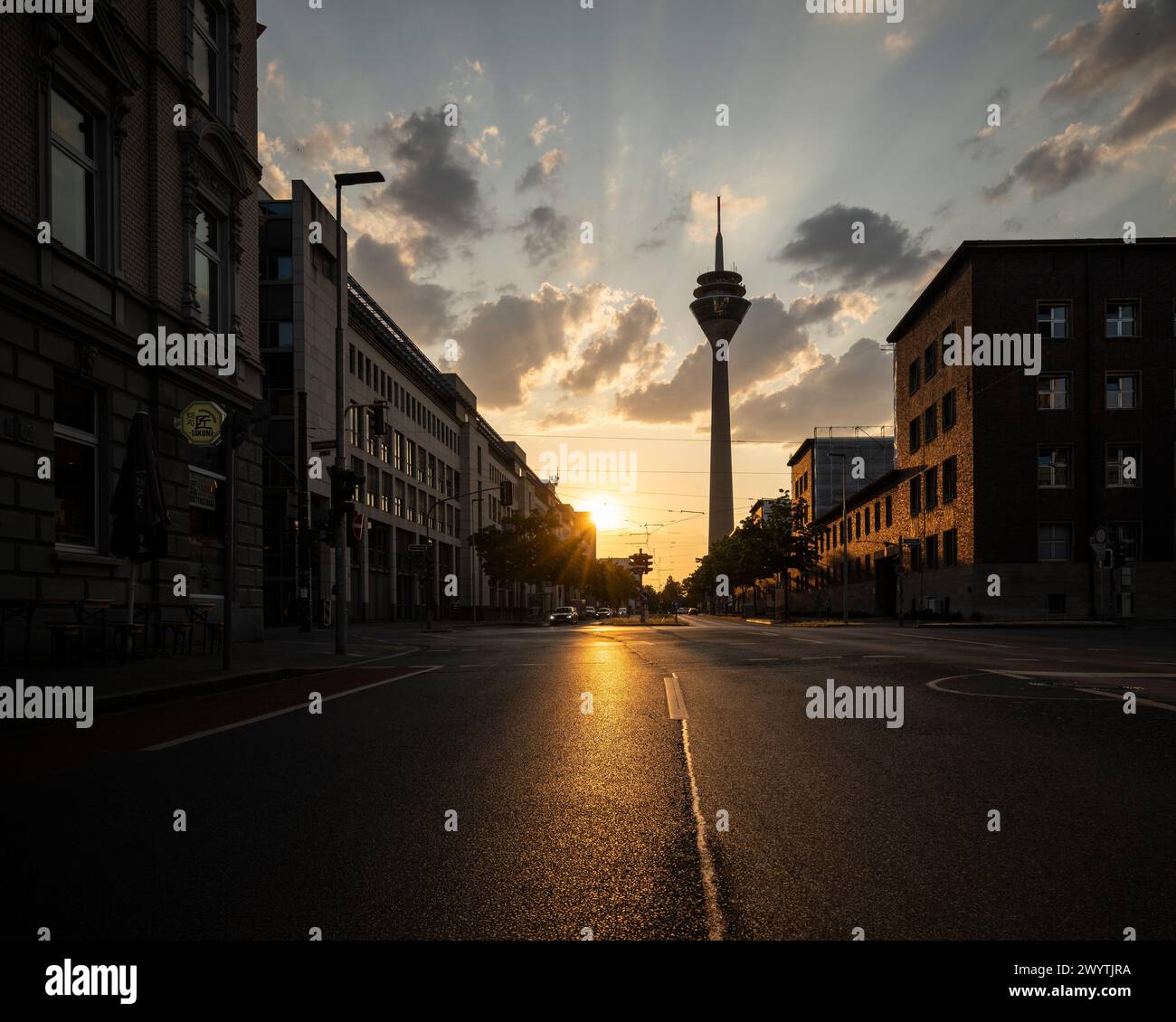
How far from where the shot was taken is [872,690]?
36.0 ft

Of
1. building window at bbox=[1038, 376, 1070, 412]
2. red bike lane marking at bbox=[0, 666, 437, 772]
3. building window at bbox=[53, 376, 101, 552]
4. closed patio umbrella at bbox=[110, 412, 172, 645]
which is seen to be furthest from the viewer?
building window at bbox=[1038, 376, 1070, 412]

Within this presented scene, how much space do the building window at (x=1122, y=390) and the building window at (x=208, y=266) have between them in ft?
125

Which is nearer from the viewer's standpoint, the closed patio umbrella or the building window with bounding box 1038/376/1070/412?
the closed patio umbrella

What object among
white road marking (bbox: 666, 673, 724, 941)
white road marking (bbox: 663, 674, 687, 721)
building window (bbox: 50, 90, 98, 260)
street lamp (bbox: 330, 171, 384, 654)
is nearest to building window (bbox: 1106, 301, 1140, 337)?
street lamp (bbox: 330, 171, 384, 654)

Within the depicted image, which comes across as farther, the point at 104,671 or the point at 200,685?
the point at 104,671

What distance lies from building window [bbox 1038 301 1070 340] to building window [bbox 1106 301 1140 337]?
178 centimetres

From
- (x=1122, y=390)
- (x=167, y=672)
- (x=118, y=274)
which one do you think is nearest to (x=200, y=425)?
(x=167, y=672)

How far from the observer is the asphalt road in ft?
11.5

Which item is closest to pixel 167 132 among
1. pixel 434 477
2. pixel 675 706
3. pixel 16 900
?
pixel 675 706

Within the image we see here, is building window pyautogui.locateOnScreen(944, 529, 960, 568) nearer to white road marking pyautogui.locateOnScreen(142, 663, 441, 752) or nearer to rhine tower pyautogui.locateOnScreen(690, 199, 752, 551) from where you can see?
white road marking pyautogui.locateOnScreen(142, 663, 441, 752)

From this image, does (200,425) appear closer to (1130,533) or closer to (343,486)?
(343,486)

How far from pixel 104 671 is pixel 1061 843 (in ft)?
40.9

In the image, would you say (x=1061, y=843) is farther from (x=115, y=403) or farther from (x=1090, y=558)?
(x=1090, y=558)

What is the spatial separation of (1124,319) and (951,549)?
42.4 feet
